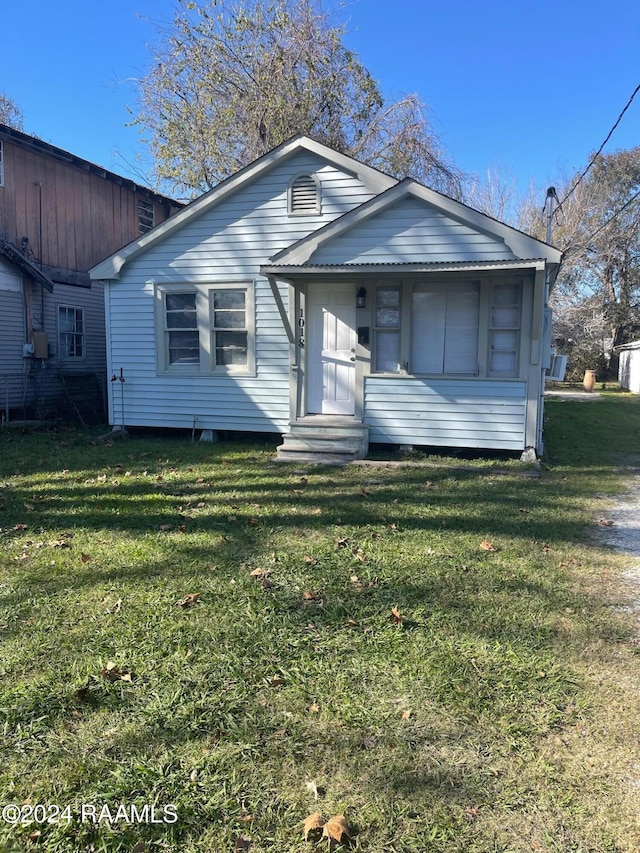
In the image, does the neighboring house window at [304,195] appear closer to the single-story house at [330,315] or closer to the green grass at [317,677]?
the single-story house at [330,315]

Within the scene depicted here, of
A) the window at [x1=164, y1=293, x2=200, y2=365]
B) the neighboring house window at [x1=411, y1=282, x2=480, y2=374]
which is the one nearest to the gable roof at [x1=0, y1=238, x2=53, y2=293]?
the window at [x1=164, y1=293, x2=200, y2=365]

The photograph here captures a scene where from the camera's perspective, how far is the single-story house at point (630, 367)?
26934mm

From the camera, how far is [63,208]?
14180 millimetres

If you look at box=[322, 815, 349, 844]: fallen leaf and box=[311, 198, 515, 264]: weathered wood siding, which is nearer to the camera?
box=[322, 815, 349, 844]: fallen leaf

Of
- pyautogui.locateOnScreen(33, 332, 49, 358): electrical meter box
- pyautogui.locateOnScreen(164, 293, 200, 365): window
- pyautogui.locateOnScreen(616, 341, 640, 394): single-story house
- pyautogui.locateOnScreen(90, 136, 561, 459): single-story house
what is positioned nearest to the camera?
pyautogui.locateOnScreen(90, 136, 561, 459): single-story house

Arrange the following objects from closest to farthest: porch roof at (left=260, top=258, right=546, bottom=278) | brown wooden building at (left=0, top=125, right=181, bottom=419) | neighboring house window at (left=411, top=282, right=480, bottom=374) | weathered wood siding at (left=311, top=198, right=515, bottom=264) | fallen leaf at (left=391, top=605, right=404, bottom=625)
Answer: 1. fallen leaf at (left=391, top=605, right=404, bottom=625)
2. porch roof at (left=260, top=258, right=546, bottom=278)
3. weathered wood siding at (left=311, top=198, right=515, bottom=264)
4. neighboring house window at (left=411, top=282, right=480, bottom=374)
5. brown wooden building at (left=0, top=125, right=181, bottom=419)

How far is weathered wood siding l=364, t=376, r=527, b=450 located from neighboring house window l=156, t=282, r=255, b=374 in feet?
7.90

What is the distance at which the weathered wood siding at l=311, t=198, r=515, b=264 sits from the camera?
8.26 m

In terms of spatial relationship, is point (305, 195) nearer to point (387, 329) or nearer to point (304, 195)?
point (304, 195)

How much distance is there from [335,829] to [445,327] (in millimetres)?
7565

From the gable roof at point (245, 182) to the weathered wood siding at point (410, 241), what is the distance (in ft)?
2.42

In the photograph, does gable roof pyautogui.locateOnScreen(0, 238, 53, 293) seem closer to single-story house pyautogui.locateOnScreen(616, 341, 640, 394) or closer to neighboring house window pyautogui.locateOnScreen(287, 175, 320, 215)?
neighboring house window pyautogui.locateOnScreen(287, 175, 320, 215)

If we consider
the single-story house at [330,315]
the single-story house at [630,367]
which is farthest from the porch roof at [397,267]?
the single-story house at [630,367]

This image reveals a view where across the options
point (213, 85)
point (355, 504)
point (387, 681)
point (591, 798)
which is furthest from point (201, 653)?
point (213, 85)
